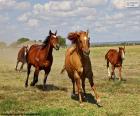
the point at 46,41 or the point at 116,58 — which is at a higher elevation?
the point at 46,41

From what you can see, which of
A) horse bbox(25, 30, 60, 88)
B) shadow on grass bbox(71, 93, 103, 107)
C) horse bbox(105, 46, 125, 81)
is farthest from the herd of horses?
horse bbox(105, 46, 125, 81)

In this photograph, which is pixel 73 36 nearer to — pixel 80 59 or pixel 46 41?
pixel 80 59

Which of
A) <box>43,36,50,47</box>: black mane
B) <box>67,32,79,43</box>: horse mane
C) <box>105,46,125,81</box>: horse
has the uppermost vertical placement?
<box>67,32,79,43</box>: horse mane

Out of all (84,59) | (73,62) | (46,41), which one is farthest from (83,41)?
(46,41)

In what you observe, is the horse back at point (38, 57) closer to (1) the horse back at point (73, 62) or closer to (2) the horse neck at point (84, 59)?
(1) the horse back at point (73, 62)

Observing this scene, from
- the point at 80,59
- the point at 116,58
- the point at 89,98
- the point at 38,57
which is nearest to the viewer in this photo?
the point at 80,59

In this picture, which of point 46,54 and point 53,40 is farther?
point 46,54

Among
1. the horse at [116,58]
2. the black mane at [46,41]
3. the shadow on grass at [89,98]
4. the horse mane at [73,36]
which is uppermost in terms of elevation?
the horse mane at [73,36]

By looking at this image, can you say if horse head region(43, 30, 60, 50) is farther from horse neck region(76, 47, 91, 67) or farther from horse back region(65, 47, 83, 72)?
horse neck region(76, 47, 91, 67)

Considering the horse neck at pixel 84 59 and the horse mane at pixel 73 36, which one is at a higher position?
the horse mane at pixel 73 36

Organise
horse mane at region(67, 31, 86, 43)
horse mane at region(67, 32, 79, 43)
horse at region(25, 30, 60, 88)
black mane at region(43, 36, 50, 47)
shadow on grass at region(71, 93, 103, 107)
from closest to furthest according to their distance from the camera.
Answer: horse mane at region(67, 31, 86, 43) → horse mane at region(67, 32, 79, 43) → shadow on grass at region(71, 93, 103, 107) → horse at region(25, 30, 60, 88) → black mane at region(43, 36, 50, 47)

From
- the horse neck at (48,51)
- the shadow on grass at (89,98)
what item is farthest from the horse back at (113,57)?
the shadow on grass at (89,98)

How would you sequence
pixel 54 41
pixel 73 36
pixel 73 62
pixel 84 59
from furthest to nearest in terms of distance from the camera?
pixel 54 41, pixel 73 62, pixel 73 36, pixel 84 59

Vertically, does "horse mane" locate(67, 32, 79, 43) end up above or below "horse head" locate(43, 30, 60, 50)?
above
